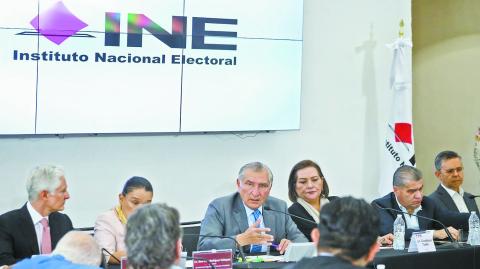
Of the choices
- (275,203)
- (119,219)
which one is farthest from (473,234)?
(119,219)

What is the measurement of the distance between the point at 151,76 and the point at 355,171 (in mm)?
2195

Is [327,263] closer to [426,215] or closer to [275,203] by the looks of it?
[275,203]

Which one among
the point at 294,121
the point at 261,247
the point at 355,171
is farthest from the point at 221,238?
the point at 355,171

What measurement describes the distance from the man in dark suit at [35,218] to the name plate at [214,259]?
35.3 inches

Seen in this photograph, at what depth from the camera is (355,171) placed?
7285 mm

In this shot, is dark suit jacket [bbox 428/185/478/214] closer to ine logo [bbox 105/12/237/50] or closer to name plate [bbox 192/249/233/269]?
ine logo [bbox 105/12/237/50]

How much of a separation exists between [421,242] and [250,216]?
3.49ft

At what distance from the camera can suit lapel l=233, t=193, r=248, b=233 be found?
5.08 metres

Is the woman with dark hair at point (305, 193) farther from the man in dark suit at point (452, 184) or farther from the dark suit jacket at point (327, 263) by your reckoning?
the dark suit jacket at point (327, 263)

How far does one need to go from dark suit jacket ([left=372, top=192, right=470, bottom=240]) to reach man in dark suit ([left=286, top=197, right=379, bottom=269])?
9.60ft

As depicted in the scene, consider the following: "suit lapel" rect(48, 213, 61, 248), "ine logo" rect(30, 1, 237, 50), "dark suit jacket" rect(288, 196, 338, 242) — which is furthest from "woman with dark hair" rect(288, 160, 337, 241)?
"suit lapel" rect(48, 213, 61, 248)

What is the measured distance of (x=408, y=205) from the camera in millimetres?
5680

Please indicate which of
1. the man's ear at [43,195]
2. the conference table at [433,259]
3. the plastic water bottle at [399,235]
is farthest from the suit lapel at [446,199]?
the man's ear at [43,195]

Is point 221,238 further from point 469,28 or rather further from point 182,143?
point 469,28
